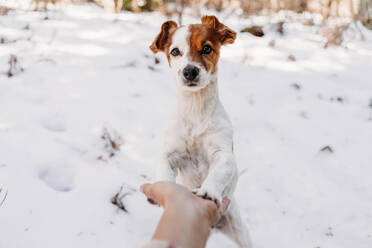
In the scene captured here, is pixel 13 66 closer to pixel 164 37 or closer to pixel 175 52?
pixel 164 37

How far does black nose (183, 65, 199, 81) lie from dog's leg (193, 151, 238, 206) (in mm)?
593

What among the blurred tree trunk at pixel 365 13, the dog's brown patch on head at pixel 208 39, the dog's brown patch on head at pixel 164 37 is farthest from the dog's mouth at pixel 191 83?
the blurred tree trunk at pixel 365 13

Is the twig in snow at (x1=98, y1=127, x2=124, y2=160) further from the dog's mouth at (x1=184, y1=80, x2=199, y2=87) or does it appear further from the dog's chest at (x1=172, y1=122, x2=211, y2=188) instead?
the dog's mouth at (x1=184, y1=80, x2=199, y2=87)

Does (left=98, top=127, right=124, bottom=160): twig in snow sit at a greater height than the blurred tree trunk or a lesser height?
lesser

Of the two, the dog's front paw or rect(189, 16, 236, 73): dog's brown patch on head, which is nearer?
the dog's front paw

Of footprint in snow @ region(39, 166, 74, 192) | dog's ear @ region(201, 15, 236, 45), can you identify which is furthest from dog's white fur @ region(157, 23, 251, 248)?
footprint in snow @ region(39, 166, 74, 192)

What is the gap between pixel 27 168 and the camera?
115 inches

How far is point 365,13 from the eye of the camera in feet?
25.3

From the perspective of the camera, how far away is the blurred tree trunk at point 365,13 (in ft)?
24.5

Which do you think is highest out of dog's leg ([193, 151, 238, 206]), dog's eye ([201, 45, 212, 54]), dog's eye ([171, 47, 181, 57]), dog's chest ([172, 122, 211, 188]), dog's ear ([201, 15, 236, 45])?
dog's ear ([201, 15, 236, 45])

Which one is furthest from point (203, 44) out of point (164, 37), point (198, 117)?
point (198, 117)

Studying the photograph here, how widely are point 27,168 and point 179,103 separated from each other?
1.61 m

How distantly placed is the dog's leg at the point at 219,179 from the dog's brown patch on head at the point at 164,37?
41.6 inches

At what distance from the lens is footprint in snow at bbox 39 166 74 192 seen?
294 cm
